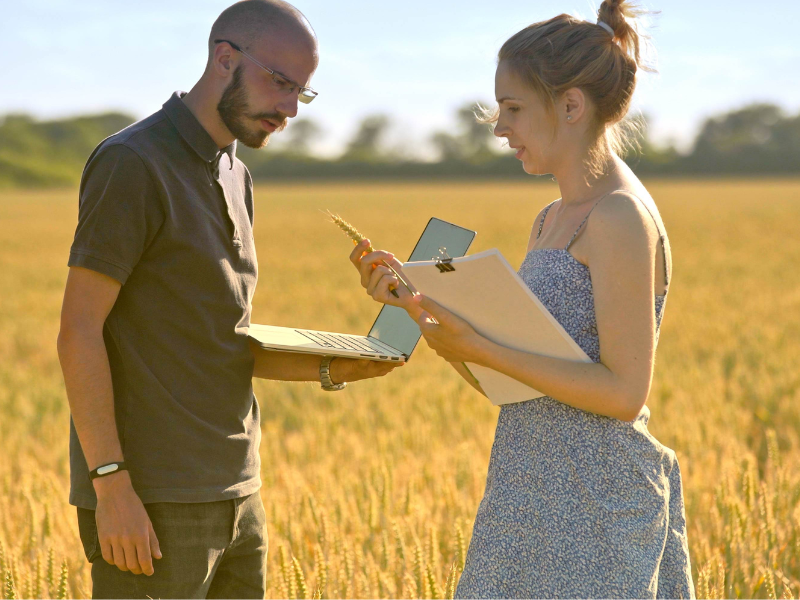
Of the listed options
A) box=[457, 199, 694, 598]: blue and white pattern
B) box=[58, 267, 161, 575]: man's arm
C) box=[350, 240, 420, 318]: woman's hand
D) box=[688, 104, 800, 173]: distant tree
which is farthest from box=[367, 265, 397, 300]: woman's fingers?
box=[688, 104, 800, 173]: distant tree

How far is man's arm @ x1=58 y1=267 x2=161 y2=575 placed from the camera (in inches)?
75.5

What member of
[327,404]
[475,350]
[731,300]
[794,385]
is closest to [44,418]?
[327,404]

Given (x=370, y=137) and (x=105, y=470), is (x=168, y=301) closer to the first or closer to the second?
(x=105, y=470)

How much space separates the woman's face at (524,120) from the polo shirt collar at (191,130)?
762 millimetres

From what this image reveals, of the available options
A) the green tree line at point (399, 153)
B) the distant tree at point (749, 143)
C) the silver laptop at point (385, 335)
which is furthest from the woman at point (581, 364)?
the distant tree at point (749, 143)

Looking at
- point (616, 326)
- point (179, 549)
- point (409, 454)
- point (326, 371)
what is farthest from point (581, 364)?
point (409, 454)

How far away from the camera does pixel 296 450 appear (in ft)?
16.4

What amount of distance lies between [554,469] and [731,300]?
10.6 m

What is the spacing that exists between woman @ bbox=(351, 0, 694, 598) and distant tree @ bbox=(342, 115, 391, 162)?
358 ft

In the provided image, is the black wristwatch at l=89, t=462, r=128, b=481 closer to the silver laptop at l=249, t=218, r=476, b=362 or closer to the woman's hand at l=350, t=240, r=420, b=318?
the silver laptop at l=249, t=218, r=476, b=362

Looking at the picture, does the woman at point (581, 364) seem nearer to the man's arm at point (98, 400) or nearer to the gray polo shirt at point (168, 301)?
the gray polo shirt at point (168, 301)

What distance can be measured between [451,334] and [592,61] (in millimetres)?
725

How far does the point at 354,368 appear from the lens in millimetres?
2541

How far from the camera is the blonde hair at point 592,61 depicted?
1.92 metres
